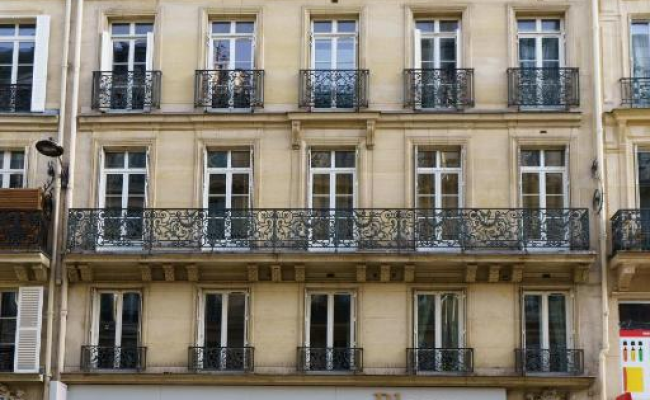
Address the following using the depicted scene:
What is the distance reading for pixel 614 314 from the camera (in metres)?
23.0

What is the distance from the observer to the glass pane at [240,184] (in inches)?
953

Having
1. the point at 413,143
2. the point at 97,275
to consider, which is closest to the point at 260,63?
the point at 413,143

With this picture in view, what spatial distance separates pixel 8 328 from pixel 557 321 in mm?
10591

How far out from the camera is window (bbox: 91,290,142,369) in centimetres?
2328

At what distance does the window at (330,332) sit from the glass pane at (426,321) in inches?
51.0

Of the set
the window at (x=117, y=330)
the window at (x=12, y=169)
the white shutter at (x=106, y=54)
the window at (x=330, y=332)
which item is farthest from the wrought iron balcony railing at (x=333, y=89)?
the window at (x=12, y=169)

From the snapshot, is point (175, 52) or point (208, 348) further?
point (175, 52)

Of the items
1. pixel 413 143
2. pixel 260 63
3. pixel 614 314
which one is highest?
pixel 260 63

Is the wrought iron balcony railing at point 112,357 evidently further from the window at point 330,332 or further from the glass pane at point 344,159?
the glass pane at point 344,159

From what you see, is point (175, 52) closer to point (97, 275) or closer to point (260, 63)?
point (260, 63)

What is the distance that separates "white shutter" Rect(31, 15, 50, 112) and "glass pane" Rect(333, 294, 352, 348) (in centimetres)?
714

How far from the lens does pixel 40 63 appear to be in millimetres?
24609

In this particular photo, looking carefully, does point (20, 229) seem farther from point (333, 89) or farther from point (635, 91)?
point (635, 91)

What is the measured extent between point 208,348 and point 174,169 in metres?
3.66
